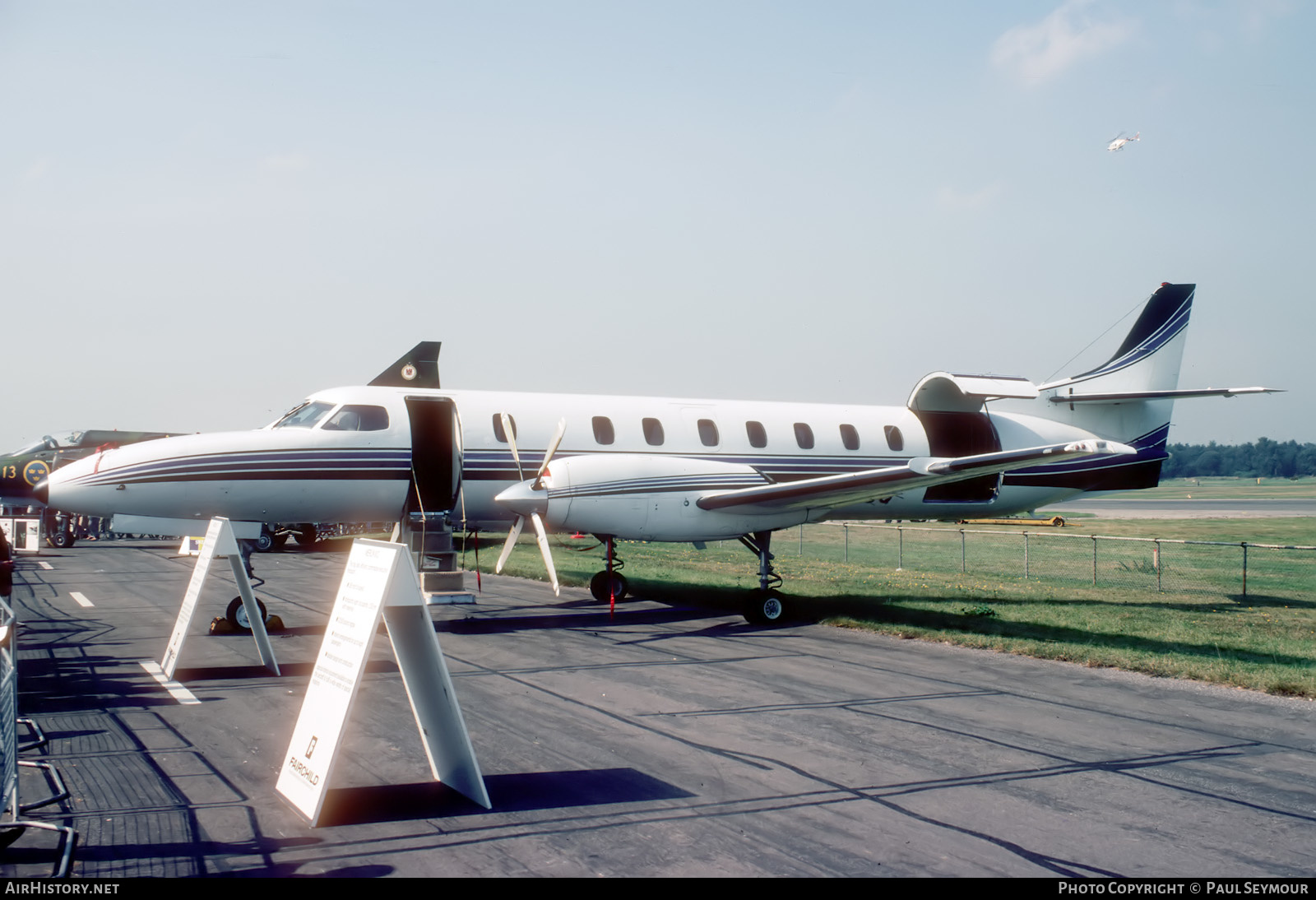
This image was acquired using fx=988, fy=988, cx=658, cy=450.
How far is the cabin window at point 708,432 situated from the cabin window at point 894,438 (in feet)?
12.7

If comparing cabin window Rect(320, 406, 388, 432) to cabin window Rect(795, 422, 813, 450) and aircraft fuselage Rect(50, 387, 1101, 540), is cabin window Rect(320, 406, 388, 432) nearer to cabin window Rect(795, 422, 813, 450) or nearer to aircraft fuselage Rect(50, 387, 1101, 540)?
aircraft fuselage Rect(50, 387, 1101, 540)

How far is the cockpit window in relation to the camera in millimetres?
15609

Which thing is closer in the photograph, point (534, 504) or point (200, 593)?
point (200, 593)

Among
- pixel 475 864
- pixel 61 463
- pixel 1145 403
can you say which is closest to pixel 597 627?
pixel 475 864

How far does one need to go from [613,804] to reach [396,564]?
6.83ft

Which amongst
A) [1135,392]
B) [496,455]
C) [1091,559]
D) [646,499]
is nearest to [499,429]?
[496,455]

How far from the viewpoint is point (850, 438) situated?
1909 cm

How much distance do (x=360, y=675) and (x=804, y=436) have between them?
13633mm

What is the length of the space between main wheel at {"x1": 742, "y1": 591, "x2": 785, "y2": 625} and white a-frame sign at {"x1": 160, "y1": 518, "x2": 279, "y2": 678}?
7377 millimetres

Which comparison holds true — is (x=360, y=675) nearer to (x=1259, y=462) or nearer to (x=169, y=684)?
(x=169, y=684)

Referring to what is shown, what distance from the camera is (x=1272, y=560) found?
112 ft

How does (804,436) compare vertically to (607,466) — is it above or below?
above

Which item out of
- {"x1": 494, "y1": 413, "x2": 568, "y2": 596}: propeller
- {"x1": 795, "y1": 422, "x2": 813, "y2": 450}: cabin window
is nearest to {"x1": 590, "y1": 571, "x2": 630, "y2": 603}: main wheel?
{"x1": 494, "y1": 413, "x2": 568, "y2": 596}: propeller
